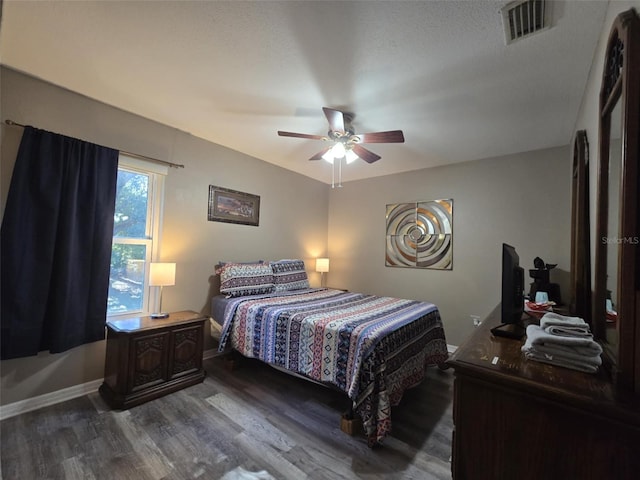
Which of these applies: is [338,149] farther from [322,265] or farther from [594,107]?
[322,265]

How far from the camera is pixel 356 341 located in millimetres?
1953

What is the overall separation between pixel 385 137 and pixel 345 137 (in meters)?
0.40

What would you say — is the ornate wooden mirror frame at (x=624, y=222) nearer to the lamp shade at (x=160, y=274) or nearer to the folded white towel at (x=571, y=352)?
the folded white towel at (x=571, y=352)

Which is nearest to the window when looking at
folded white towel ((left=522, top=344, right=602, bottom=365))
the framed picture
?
the framed picture

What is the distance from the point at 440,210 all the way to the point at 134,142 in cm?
377

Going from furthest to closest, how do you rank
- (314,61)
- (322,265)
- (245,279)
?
(322,265), (245,279), (314,61)

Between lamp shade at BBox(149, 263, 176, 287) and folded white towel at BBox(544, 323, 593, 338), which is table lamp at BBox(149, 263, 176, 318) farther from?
folded white towel at BBox(544, 323, 593, 338)

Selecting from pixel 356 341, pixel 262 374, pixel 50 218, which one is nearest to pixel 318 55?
pixel 356 341

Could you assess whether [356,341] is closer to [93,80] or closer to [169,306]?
[169,306]

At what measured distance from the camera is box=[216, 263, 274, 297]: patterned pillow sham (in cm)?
316

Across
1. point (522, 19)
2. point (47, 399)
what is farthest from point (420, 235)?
point (47, 399)

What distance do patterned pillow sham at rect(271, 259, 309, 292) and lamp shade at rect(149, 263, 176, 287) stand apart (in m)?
1.27

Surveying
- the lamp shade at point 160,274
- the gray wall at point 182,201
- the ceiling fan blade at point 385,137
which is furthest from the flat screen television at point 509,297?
the gray wall at point 182,201

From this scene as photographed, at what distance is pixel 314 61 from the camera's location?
1.84m
